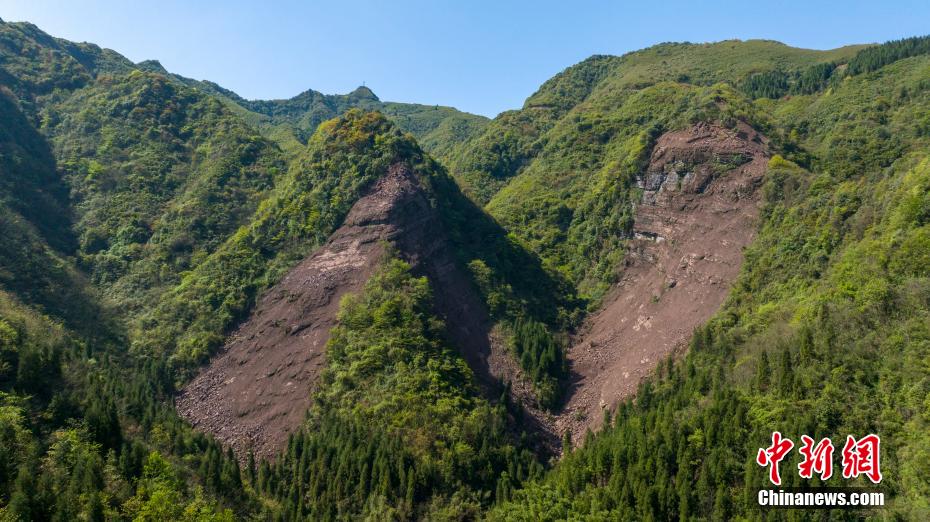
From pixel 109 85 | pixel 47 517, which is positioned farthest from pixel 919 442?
pixel 109 85

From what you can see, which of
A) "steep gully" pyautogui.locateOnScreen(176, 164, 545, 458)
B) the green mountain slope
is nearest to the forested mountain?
the green mountain slope

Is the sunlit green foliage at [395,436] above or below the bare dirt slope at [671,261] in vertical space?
below

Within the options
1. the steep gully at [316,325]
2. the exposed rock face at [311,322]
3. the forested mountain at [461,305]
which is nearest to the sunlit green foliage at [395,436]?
the forested mountain at [461,305]

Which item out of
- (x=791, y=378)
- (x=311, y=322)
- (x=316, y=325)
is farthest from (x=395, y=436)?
(x=791, y=378)

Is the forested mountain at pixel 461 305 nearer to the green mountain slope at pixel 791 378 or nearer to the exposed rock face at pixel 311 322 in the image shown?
the green mountain slope at pixel 791 378

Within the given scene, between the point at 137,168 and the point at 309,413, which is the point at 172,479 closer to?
the point at 309,413

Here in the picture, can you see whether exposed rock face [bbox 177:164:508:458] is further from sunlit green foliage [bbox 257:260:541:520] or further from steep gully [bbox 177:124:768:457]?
sunlit green foliage [bbox 257:260:541:520]

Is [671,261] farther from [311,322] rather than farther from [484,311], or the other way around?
[311,322]
